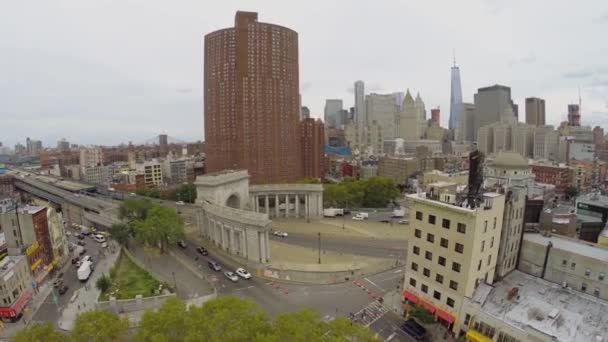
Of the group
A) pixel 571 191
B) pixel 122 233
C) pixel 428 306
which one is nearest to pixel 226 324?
pixel 428 306

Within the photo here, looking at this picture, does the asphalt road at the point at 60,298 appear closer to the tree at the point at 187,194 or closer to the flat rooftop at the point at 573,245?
the tree at the point at 187,194

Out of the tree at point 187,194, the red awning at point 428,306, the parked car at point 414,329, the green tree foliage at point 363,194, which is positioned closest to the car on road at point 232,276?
the parked car at point 414,329

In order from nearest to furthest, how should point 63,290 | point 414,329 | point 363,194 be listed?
point 414,329, point 63,290, point 363,194

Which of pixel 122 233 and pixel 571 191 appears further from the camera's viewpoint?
pixel 571 191

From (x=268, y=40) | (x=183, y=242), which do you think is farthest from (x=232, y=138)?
(x=183, y=242)

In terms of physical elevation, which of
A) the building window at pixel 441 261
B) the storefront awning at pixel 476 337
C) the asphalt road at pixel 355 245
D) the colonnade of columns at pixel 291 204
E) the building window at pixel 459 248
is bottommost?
the storefront awning at pixel 476 337

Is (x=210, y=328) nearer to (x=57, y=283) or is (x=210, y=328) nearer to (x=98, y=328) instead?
(x=98, y=328)
